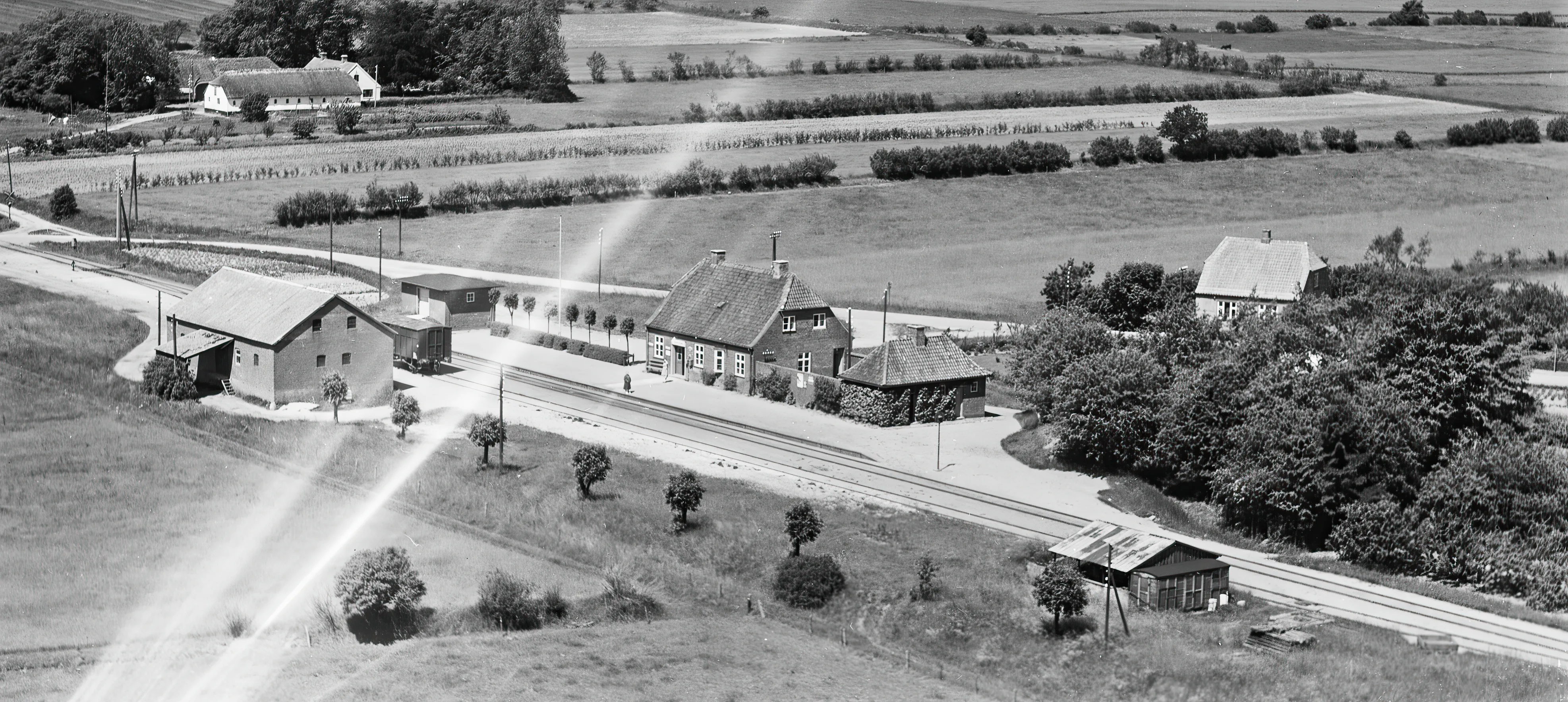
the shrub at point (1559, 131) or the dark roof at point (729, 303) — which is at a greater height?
the shrub at point (1559, 131)

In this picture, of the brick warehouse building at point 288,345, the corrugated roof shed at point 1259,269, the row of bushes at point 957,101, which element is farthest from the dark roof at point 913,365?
the row of bushes at point 957,101

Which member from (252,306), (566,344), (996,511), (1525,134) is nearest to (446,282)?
(566,344)

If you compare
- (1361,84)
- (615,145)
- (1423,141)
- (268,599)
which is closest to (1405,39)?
(1361,84)

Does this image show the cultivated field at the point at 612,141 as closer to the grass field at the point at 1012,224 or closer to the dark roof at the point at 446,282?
the grass field at the point at 1012,224

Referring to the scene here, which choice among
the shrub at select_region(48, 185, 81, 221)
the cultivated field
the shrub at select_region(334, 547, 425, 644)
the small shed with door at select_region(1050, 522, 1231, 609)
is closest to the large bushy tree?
the cultivated field

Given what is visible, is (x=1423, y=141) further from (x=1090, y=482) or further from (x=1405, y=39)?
(x=1090, y=482)

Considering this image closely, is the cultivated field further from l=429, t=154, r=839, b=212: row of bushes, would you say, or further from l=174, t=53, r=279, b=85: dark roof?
l=174, t=53, r=279, b=85: dark roof

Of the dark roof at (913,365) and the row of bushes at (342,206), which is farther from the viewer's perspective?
the row of bushes at (342,206)
